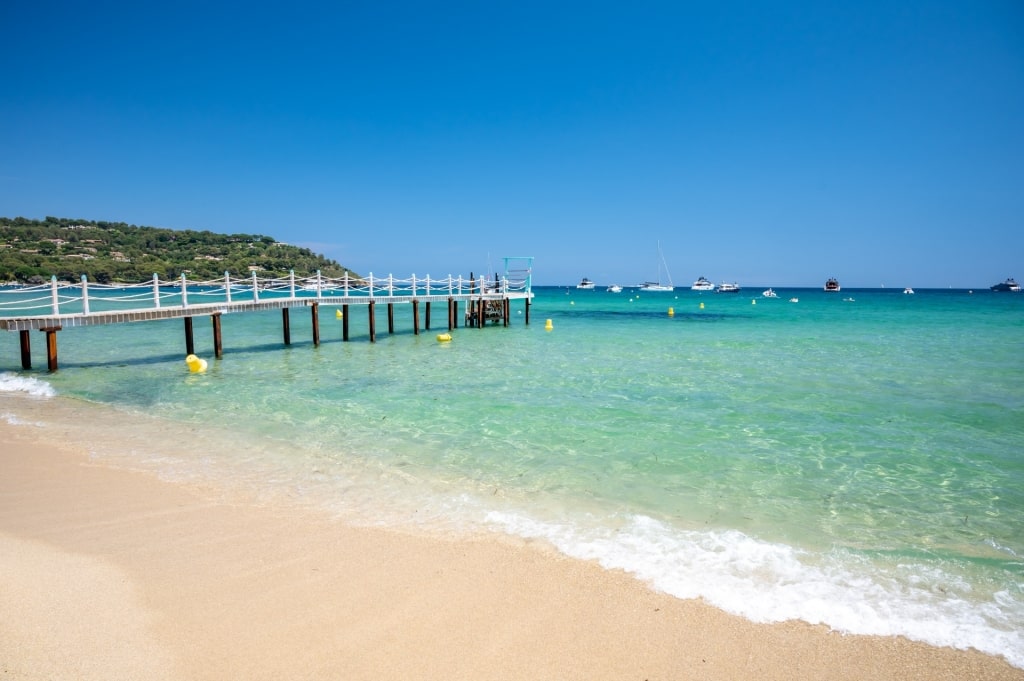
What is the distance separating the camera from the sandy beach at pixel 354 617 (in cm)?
345

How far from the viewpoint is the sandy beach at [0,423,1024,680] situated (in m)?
3.45

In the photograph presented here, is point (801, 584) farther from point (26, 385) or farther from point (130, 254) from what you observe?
point (130, 254)

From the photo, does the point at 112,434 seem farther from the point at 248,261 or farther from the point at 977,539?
the point at 248,261

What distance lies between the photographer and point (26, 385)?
1441cm

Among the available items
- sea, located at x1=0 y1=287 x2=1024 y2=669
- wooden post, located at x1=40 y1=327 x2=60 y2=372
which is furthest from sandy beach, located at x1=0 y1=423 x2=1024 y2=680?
wooden post, located at x1=40 y1=327 x2=60 y2=372

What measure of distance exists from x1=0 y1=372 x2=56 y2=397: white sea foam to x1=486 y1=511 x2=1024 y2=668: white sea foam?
1353cm

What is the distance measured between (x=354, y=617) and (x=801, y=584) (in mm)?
3666

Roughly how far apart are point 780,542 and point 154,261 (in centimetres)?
8740

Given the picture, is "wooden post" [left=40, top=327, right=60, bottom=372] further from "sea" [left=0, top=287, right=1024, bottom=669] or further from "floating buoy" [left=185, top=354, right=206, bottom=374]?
"floating buoy" [left=185, top=354, right=206, bottom=374]

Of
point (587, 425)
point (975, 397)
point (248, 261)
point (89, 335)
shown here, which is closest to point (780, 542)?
point (587, 425)

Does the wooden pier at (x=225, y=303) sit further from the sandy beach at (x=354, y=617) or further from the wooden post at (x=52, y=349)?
the sandy beach at (x=354, y=617)

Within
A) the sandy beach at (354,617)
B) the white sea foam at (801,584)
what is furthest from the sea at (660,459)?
the sandy beach at (354,617)

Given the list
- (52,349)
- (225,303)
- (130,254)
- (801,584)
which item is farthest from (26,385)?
(130,254)

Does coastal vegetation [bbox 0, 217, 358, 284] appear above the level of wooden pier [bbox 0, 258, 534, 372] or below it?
above
